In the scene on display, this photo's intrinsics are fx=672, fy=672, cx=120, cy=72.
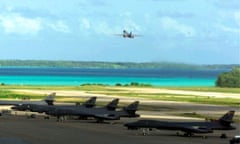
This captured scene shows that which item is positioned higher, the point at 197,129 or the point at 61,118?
the point at 61,118

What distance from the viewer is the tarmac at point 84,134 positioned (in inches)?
3071

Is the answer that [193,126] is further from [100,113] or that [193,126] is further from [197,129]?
[100,113]

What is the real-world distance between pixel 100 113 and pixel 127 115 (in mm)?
4552

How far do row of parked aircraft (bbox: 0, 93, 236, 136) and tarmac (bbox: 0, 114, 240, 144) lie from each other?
3.67 feet

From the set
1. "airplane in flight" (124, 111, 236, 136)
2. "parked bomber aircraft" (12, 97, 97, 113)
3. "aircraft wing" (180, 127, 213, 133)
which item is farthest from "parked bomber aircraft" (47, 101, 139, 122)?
"aircraft wing" (180, 127, 213, 133)

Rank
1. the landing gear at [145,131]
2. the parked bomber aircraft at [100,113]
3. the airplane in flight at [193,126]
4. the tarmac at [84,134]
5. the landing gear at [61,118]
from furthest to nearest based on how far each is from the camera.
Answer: the landing gear at [61,118], the parked bomber aircraft at [100,113], the landing gear at [145,131], the airplane in flight at [193,126], the tarmac at [84,134]

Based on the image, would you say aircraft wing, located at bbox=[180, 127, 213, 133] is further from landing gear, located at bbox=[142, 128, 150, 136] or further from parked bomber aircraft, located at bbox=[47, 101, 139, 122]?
parked bomber aircraft, located at bbox=[47, 101, 139, 122]

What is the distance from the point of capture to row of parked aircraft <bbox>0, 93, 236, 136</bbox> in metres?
85.6

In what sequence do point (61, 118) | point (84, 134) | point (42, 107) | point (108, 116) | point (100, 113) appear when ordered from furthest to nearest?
point (42, 107) → point (61, 118) → point (100, 113) → point (108, 116) → point (84, 134)

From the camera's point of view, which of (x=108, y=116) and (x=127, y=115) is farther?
(x=127, y=115)

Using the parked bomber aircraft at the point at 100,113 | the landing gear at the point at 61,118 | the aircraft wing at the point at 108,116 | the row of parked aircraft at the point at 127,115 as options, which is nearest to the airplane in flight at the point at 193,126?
the row of parked aircraft at the point at 127,115

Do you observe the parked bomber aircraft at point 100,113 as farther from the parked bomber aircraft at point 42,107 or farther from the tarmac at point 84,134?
the parked bomber aircraft at point 42,107

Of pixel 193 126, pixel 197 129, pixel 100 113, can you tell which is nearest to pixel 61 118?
pixel 100 113

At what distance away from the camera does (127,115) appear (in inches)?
4188
